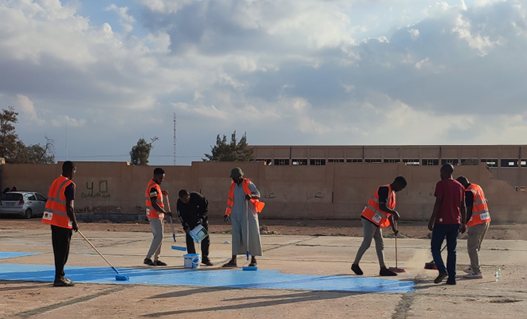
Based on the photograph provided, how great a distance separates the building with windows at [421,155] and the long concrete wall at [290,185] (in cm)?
3031

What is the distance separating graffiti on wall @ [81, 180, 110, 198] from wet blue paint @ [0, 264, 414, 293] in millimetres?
22518

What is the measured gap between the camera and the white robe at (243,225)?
9.91 meters

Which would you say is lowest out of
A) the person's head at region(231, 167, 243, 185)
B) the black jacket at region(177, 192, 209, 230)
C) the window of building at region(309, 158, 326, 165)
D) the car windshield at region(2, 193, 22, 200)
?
the car windshield at region(2, 193, 22, 200)

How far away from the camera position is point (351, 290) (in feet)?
25.8

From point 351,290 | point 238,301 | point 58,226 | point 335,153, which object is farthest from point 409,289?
point 335,153

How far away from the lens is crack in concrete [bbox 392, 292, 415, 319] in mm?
6293

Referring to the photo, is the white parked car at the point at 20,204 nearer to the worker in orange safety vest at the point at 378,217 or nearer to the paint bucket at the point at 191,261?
the paint bucket at the point at 191,261

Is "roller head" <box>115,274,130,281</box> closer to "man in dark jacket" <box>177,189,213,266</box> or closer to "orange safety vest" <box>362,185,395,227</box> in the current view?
"man in dark jacket" <box>177,189,213,266</box>

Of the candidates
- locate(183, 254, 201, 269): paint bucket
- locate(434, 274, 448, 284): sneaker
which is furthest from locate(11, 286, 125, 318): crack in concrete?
locate(434, 274, 448, 284): sneaker

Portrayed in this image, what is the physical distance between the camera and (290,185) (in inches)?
1203

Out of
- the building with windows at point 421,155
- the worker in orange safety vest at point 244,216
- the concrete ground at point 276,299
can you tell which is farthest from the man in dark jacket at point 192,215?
the building with windows at point 421,155

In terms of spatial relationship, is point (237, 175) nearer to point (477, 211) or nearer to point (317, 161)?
point (477, 211)

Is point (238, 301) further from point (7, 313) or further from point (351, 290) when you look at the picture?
point (7, 313)

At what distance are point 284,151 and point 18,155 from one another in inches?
1384
